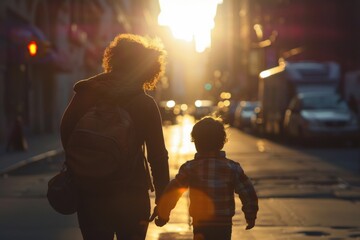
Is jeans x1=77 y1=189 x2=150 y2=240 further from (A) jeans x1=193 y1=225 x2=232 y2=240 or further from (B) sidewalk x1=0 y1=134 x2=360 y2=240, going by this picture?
(B) sidewalk x1=0 y1=134 x2=360 y2=240

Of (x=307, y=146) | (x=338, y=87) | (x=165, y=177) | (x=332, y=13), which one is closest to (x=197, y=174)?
(x=165, y=177)

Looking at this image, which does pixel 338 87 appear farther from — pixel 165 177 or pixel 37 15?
pixel 165 177

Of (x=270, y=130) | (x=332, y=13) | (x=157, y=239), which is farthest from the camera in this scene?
(x=332, y=13)

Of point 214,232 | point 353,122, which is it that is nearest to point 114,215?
point 214,232

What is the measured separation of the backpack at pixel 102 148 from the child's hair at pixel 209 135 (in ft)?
1.78

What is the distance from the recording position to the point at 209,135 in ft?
15.9

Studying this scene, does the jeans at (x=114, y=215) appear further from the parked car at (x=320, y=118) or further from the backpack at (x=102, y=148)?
the parked car at (x=320, y=118)

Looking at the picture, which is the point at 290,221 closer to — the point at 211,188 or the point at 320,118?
the point at 211,188

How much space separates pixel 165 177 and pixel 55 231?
14.7 ft

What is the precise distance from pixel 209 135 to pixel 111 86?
0.65 metres

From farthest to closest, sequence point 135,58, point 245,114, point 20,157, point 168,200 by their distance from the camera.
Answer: point 245,114, point 20,157, point 168,200, point 135,58

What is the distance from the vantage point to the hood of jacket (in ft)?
14.8

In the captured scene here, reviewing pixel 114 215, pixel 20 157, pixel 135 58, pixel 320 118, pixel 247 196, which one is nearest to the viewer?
pixel 114 215

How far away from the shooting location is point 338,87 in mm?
32469
